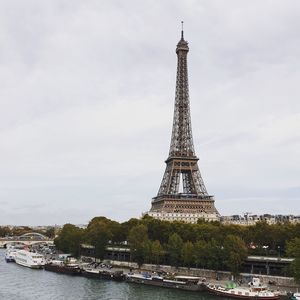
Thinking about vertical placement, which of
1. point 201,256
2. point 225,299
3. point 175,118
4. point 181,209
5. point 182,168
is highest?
point 175,118

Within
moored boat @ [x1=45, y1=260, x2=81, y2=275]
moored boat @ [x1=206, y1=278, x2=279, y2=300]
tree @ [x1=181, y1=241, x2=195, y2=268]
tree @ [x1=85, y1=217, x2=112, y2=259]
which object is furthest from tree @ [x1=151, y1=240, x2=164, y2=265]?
moored boat @ [x1=206, y1=278, x2=279, y2=300]

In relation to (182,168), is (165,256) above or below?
below

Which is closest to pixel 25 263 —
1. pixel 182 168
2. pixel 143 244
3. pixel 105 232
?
pixel 105 232

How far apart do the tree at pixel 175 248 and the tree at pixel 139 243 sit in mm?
4098

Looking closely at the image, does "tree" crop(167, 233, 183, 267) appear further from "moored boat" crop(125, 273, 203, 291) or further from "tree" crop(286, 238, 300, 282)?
"tree" crop(286, 238, 300, 282)

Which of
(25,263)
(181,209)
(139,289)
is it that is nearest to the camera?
(139,289)

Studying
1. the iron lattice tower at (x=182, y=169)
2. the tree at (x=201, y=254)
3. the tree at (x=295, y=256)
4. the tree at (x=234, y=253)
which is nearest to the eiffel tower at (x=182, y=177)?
the iron lattice tower at (x=182, y=169)

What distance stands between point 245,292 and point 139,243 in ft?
86.9

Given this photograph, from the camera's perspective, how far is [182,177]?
114 metres

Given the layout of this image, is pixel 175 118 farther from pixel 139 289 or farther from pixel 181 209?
pixel 139 289

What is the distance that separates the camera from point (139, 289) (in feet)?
198

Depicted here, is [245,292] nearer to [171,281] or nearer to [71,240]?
[171,281]

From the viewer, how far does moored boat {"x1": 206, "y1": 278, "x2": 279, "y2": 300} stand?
51531 millimetres

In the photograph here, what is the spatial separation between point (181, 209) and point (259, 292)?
5357 centimetres
